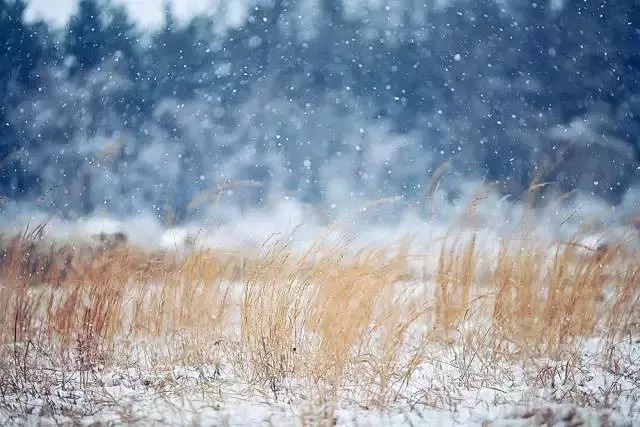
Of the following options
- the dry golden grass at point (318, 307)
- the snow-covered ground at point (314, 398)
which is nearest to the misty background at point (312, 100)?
the dry golden grass at point (318, 307)

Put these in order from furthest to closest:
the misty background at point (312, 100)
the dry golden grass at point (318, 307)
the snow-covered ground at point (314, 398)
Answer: the misty background at point (312, 100), the dry golden grass at point (318, 307), the snow-covered ground at point (314, 398)

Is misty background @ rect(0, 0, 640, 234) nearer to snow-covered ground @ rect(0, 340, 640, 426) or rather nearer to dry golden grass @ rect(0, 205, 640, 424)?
dry golden grass @ rect(0, 205, 640, 424)

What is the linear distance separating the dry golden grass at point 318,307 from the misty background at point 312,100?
23cm

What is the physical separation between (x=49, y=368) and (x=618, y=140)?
1.84m

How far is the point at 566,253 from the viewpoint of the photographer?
60.9 inches

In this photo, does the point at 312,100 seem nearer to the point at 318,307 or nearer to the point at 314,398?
the point at 318,307

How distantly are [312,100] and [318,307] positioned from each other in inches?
32.2

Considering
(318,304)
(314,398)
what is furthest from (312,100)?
(314,398)

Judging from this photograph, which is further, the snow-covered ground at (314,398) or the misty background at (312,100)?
the misty background at (312,100)

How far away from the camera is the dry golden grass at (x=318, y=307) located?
132 centimetres

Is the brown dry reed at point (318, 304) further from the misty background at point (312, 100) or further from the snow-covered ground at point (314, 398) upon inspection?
the misty background at point (312, 100)

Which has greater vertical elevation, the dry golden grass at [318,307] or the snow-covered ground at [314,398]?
the dry golden grass at [318,307]

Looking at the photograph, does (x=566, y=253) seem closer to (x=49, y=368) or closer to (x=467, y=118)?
(x=467, y=118)

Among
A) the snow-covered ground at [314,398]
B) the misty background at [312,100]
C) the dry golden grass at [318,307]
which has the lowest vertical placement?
the snow-covered ground at [314,398]
